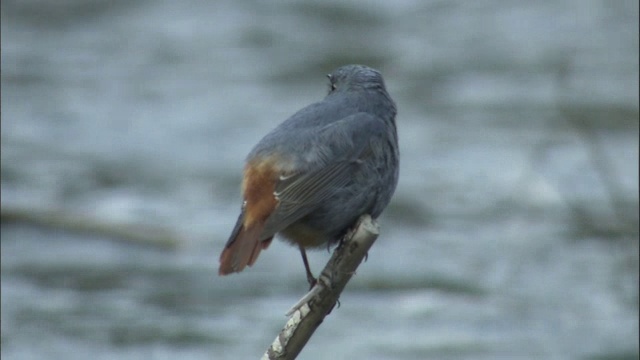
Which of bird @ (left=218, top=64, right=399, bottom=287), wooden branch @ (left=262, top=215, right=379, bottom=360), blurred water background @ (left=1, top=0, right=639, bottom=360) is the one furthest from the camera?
blurred water background @ (left=1, top=0, right=639, bottom=360)

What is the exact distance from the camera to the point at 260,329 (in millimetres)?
8875

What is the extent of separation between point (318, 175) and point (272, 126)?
25.3 ft

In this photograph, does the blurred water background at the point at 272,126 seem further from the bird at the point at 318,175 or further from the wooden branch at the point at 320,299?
the wooden branch at the point at 320,299

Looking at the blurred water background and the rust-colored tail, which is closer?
the rust-colored tail

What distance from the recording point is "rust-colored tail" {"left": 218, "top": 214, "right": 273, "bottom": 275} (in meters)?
4.30

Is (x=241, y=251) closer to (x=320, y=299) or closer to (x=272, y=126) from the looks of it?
(x=320, y=299)

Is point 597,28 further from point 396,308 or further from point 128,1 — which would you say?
point 396,308

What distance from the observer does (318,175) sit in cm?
470

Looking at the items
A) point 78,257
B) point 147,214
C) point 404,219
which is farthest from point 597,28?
point 78,257

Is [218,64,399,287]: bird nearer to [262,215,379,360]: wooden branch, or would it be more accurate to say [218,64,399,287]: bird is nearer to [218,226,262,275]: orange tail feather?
[218,226,262,275]: orange tail feather

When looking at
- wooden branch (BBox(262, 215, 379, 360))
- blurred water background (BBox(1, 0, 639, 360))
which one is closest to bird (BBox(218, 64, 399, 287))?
wooden branch (BBox(262, 215, 379, 360))

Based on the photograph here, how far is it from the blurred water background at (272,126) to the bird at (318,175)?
149 inches

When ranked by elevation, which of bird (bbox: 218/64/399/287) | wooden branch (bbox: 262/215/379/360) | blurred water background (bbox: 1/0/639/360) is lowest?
wooden branch (bbox: 262/215/379/360)

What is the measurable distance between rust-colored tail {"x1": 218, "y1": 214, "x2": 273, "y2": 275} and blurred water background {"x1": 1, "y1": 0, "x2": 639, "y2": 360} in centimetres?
408
